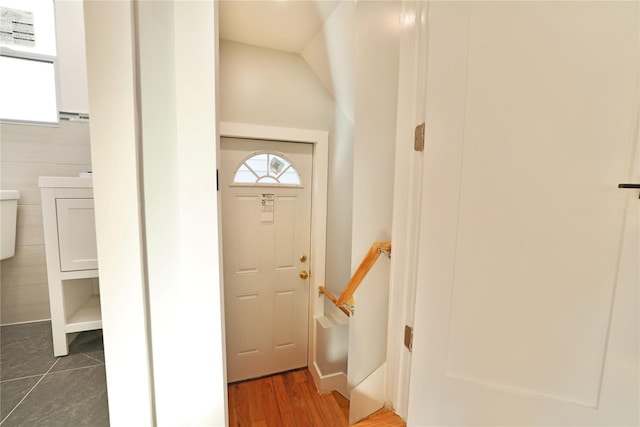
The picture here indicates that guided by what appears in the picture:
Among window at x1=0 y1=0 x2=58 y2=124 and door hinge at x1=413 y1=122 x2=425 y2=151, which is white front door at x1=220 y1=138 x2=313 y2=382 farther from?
door hinge at x1=413 y1=122 x2=425 y2=151

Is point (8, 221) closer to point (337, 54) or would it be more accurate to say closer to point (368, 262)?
point (368, 262)

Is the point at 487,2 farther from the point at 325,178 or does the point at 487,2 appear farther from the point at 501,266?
the point at 325,178

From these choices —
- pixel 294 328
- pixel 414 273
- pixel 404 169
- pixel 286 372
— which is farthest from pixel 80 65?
pixel 286 372

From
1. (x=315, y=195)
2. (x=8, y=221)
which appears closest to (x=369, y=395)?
(x=315, y=195)

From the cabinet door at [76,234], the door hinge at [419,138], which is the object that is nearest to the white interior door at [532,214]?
the door hinge at [419,138]

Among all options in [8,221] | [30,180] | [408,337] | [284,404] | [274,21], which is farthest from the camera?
[284,404]

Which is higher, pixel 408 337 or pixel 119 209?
pixel 119 209

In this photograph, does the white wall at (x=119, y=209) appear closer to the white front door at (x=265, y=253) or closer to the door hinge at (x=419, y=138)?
the door hinge at (x=419, y=138)

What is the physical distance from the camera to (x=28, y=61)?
1408 millimetres

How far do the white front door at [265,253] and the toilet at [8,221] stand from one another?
1122mm

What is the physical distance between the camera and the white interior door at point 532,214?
0.60m

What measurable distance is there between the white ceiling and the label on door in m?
1.23

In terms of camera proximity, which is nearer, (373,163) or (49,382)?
(49,382)

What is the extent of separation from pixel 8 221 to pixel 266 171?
1.53 m
